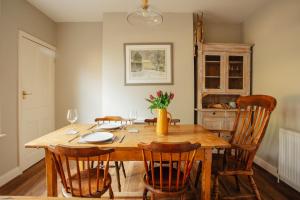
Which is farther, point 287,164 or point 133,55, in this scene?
point 133,55

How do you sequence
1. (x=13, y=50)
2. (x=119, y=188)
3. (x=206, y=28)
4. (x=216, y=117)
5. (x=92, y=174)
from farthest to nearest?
(x=206, y=28) < (x=216, y=117) < (x=13, y=50) < (x=119, y=188) < (x=92, y=174)

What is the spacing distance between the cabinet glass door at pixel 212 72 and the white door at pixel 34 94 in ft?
9.44

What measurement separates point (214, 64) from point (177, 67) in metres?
0.71

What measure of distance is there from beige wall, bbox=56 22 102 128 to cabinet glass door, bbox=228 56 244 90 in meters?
2.49

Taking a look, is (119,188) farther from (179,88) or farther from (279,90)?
(279,90)

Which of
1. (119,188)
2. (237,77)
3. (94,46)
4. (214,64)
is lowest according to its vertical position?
(119,188)

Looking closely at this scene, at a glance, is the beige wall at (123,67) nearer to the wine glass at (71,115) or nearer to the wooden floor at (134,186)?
the wooden floor at (134,186)

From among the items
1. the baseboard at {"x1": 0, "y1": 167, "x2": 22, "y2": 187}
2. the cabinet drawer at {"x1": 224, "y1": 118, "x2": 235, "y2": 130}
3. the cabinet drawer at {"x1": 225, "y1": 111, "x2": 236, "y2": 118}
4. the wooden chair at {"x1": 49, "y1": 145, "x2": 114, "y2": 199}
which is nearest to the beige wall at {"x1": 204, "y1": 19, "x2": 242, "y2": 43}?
the cabinet drawer at {"x1": 225, "y1": 111, "x2": 236, "y2": 118}

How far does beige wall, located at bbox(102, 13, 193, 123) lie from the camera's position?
3521 mm

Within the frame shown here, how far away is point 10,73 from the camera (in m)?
2.72

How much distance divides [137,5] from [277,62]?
2.28 meters

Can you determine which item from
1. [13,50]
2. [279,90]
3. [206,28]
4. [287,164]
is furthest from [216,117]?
[13,50]

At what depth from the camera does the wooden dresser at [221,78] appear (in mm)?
3498

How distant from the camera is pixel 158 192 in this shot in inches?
59.4
